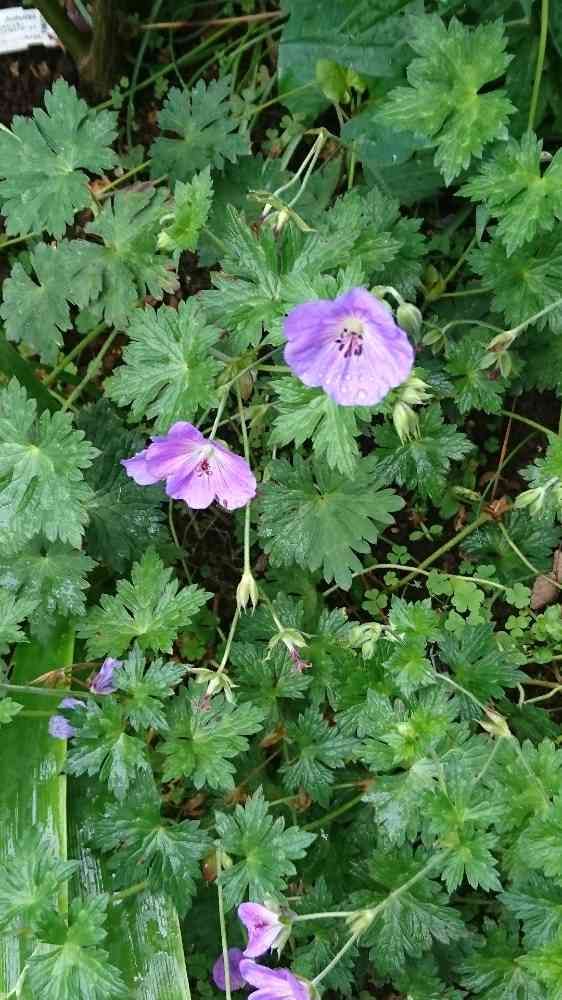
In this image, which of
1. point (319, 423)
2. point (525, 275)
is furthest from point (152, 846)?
point (525, 275)

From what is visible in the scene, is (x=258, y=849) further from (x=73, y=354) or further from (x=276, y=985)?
(x=73, y=354)

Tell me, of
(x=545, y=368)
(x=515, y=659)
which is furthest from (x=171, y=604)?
(x=545, y=368)

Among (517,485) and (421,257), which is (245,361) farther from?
(517,485)

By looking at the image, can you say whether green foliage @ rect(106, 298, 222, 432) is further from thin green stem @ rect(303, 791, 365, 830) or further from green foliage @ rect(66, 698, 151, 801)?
thin green stem @ rect(303, 791, 365, 830)

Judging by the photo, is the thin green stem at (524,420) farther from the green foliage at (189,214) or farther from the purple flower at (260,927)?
the purple flower at (260,927)

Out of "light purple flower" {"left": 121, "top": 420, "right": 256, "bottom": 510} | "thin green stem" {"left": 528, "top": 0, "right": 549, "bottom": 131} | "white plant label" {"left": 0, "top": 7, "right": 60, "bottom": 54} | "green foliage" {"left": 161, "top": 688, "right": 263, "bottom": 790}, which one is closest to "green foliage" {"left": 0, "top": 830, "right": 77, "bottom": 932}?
"green foliage" {"left": 161, "top": 688, "right": 263, "bottom": 790}
